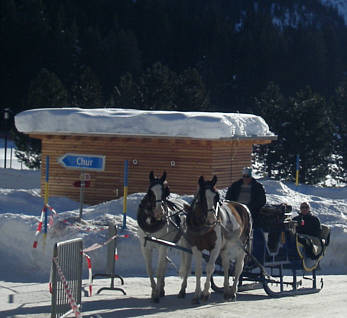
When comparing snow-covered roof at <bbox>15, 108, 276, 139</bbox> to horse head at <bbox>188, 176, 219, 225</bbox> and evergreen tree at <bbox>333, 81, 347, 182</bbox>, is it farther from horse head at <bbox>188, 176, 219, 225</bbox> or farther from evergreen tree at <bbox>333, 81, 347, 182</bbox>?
evergreen tree at <bbox>333, 81, 347, 182</bbox>

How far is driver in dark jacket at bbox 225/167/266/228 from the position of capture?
12078 millimetres

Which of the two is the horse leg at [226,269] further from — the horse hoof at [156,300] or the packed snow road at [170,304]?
the horse hoof at [156,300]

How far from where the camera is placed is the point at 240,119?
21094 millimetres

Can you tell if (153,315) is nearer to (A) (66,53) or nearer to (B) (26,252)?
(B) (26,252)

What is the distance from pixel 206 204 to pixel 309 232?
10.3ft

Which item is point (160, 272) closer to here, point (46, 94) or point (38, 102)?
point (38, 102)

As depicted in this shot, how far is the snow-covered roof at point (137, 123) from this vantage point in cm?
1925

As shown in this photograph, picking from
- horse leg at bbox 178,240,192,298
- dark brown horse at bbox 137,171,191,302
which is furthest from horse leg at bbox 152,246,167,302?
horse leg at bbox 178,240,192,298

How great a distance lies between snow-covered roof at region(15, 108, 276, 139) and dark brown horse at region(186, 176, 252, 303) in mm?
7918

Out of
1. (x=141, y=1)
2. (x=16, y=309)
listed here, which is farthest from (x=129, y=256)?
(x=141, y=1)

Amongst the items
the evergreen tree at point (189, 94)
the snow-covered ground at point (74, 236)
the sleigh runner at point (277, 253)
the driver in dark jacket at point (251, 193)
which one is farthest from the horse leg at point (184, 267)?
the evergreen tree at point (189, 94)

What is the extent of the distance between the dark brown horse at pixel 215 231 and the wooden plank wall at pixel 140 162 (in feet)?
28.6

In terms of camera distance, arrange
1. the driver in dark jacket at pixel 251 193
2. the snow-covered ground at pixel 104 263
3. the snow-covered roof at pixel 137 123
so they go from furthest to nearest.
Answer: the snow-covered roof at pixel 137 123 < the driver in dark jacket at pixel 251 193 < the snow-covered ground at pixel 104 263

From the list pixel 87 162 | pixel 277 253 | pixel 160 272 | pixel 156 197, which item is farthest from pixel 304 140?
pixel 156 197
